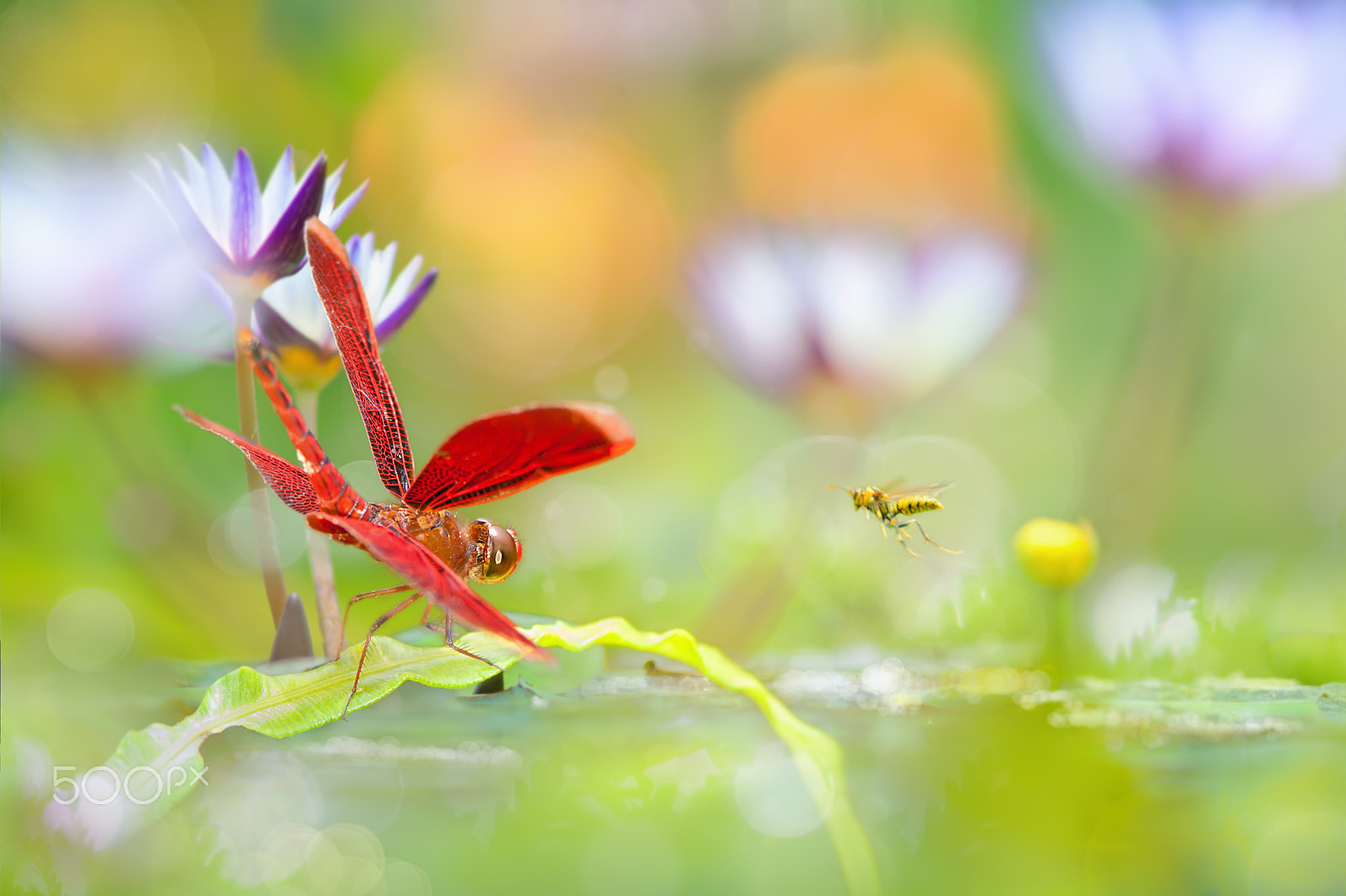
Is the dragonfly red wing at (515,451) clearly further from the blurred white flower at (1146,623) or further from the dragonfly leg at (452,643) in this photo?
the blurred white flower at (1146,623)

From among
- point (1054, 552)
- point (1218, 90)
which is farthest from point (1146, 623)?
point (1218, 90)

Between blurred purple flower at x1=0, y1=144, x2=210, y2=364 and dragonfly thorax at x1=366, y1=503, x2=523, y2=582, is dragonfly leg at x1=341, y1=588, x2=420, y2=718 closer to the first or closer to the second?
dragonfly thorax at x1=366, y1=503, x2=523, y2=582

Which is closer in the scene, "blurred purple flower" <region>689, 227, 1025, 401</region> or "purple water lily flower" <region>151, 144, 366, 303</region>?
"purple water lily flower" <region>151, 144, 366, 303</region>

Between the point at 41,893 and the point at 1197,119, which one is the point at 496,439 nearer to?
the point at 41,893

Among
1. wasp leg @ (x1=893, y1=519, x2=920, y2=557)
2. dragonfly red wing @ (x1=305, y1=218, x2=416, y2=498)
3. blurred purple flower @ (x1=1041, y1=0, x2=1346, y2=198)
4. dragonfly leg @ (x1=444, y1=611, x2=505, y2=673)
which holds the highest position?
blurred purple flower @ (x1=1041, y1=0, x2=1346, y2=198)

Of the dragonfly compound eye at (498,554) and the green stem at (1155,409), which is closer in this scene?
the dragonfly compound eye at (498,554)

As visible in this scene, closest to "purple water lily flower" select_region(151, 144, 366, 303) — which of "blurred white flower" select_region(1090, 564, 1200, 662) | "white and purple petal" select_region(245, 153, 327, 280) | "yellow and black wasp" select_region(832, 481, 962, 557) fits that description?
"white and purple petal" select_region(245, 153, 327, 280)

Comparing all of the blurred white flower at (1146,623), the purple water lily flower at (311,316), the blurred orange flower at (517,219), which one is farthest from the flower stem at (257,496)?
the blurred white flower at (1146,623)
